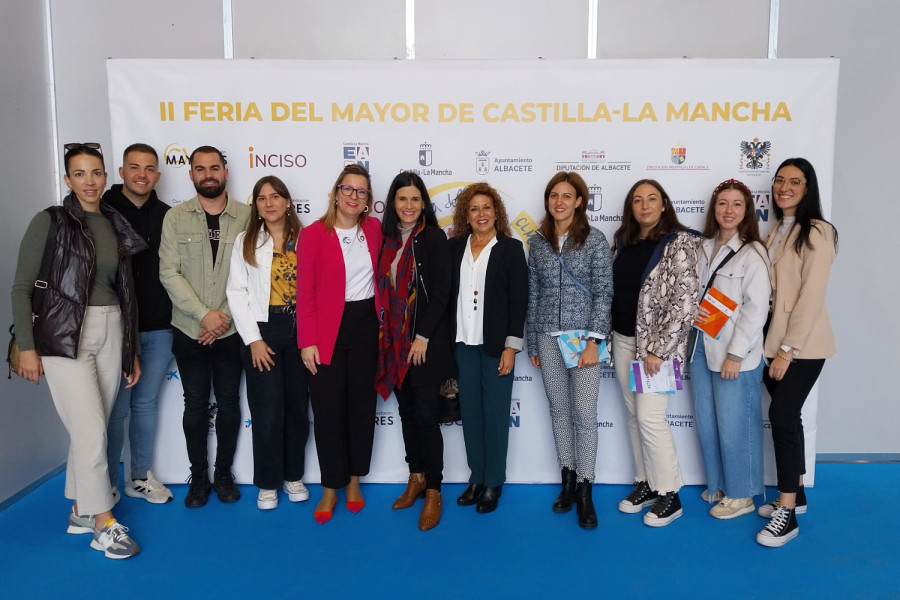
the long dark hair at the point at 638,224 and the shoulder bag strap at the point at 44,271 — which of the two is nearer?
the shoulder bag strap at the point at 44,271

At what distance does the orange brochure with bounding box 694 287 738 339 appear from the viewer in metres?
2.78

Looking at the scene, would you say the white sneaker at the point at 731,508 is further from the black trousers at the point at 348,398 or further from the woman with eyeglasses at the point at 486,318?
the black trousers at the point at 348,398

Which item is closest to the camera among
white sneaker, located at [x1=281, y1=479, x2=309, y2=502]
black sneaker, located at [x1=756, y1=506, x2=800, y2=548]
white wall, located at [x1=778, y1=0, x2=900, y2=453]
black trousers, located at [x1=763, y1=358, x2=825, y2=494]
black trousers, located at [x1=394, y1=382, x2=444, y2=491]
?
black sneaker, located at [x1=756, y1=506, x2=800, y2=548]

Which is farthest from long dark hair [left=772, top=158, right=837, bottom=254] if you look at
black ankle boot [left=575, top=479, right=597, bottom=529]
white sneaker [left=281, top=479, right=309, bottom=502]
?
white sneaker [left=281, top=479, right=309, bottom=502]

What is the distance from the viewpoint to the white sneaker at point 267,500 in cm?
303

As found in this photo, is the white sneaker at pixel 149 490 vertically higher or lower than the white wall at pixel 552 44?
lower

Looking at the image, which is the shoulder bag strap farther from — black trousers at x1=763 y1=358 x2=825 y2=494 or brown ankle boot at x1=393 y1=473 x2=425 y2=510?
black trousers at x1=763 y1=358 x2=825 y2=494

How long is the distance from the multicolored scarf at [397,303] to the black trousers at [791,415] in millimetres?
1915

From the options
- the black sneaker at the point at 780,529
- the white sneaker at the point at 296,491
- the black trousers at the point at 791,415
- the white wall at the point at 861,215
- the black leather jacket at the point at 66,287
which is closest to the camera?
the black leather jacket at the point at 66,287

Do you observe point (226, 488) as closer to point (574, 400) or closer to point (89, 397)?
point (89, 397)

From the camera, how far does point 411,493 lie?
3.07 m

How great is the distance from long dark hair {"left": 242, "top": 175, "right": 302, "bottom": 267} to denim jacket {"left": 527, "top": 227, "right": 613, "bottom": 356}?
1327 millimetres

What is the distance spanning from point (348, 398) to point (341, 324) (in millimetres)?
415

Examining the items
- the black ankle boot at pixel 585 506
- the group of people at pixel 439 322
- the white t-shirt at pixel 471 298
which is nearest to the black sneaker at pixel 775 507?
the group of people at pixel 439 322
